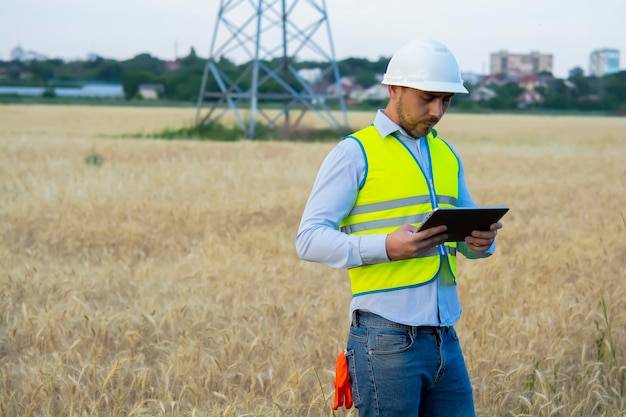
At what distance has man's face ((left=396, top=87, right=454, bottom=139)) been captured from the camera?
10.6ft

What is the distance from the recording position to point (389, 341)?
3209 millimetres

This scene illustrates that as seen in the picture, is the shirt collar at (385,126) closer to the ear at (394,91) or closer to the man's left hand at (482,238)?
the ear at (394,91)

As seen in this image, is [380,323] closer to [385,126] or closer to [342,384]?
[342,384]

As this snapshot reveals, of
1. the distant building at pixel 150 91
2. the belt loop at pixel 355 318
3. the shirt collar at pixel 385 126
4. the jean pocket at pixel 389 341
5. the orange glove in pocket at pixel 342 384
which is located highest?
the shirt collar at pixel 385 126

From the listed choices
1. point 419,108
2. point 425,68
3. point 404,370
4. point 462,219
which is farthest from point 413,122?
point 404,370

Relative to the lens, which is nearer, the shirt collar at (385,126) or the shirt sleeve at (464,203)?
the shirt collar at (385,126)

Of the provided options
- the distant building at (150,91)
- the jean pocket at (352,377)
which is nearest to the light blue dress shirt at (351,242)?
the jean pocket at (352,377)

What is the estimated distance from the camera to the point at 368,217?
3293 mm

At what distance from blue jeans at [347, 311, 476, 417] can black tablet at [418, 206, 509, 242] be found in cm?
34

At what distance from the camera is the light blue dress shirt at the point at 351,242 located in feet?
10.3

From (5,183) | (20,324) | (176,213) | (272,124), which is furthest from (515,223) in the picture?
(272,124)

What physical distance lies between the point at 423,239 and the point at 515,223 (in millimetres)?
7976

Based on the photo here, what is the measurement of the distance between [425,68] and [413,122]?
7.2 inches

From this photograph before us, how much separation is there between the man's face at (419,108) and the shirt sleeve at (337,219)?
19cm
